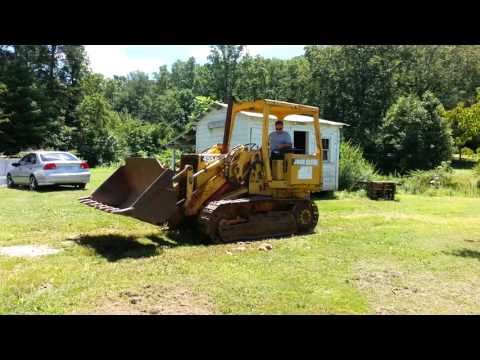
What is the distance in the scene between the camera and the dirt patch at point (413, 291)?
5.01m

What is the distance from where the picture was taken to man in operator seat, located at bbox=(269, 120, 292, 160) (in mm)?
9234

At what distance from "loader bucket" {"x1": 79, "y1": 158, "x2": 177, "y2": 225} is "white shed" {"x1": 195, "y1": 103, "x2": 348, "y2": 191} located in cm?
787

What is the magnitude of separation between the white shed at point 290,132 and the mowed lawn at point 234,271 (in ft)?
22.3

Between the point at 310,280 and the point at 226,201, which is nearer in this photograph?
the point at 310,280

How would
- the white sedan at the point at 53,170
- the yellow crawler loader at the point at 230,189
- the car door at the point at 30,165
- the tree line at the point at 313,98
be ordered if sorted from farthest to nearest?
the tree line at the point at 313,98, the car door at the point at 30,165, the white sedan at the point at 53,170, the yellow crawler loader at the point at 230,189

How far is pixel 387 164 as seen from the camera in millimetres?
35094

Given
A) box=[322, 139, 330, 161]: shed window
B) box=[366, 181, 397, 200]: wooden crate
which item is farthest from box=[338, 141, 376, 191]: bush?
box=[366, 181, 397, 200]: wooden crate

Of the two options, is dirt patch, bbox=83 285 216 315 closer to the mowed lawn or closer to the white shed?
the mowed lawn

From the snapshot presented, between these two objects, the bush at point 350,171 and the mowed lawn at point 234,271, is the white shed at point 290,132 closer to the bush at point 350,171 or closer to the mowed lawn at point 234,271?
the bush at point 350,171

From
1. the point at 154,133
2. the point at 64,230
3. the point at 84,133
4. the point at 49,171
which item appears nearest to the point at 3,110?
the point at 84,133

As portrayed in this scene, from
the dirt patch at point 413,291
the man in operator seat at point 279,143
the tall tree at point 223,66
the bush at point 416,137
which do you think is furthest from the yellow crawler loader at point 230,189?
the tall tree at point 223,66

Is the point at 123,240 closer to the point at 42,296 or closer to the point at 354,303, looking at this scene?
the point at 42,296
